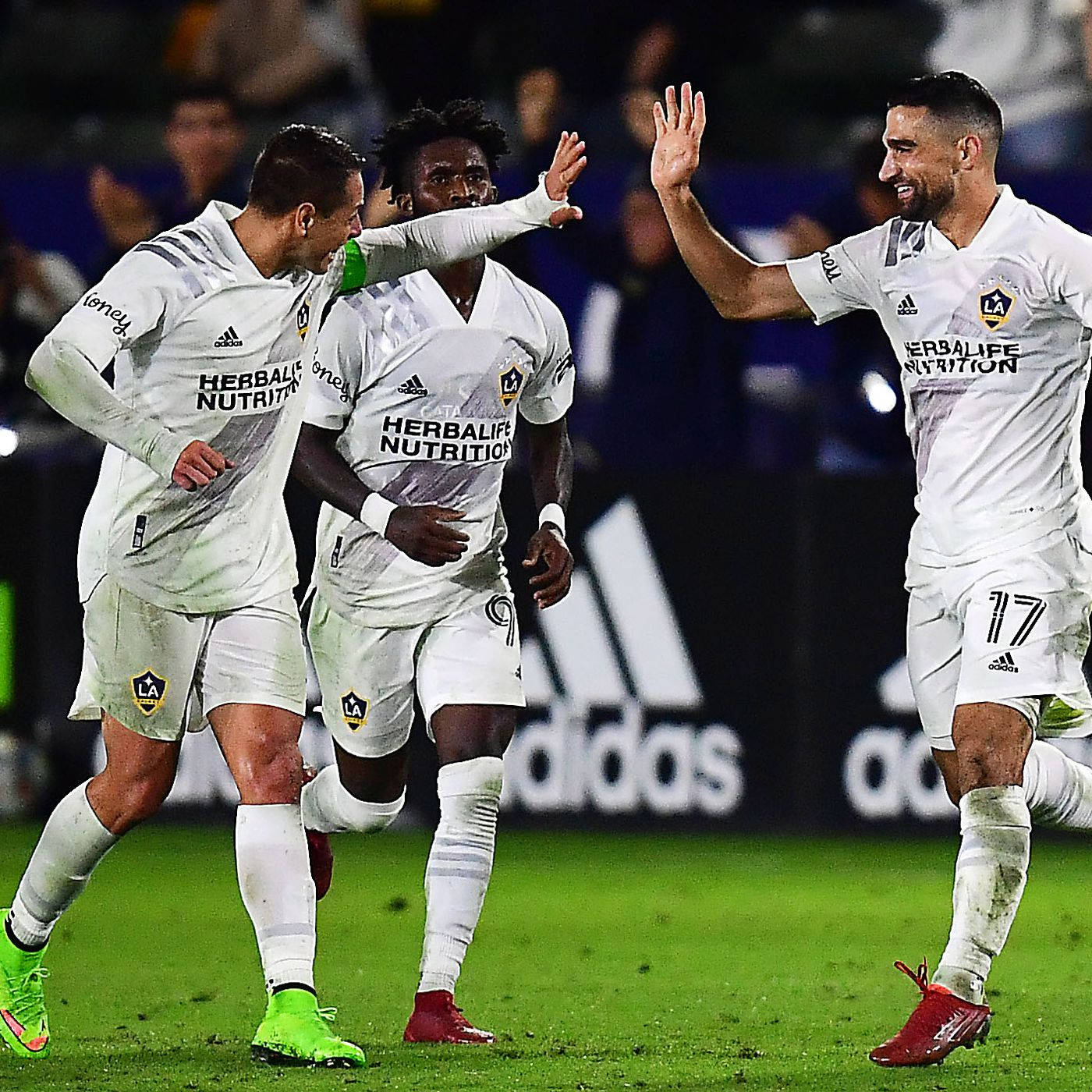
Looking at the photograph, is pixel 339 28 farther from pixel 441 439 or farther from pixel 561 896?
pixel 441 439

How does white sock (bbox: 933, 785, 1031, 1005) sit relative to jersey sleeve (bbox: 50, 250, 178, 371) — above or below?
below

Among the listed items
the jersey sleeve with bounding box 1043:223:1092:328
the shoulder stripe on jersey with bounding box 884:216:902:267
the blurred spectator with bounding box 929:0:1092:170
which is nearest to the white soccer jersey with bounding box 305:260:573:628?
the shoulder stripe on jersey with bounding box 884:216:902:267

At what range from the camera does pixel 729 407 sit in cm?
1069

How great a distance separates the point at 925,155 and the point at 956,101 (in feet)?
0.51

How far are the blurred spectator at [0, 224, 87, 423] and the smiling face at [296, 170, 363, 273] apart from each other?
562 centimetres

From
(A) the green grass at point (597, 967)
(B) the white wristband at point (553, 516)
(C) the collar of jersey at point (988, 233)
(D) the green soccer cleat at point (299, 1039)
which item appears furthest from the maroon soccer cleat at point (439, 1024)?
(C) the collar of jersey at point (988, 233)

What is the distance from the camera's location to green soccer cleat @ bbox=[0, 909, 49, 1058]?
5574 millimetres

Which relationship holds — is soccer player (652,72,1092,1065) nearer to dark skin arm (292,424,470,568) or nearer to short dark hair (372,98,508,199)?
short dark hair (372,98,508,199)

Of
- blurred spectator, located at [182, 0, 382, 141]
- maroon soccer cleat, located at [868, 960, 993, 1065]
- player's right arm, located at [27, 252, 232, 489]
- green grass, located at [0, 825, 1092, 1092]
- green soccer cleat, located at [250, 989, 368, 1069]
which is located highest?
blurred spectator, located at [182, 0, 382, 141]

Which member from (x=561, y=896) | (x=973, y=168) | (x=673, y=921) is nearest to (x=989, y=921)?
(x=973, y=168)

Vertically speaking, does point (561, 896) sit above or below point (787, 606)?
below

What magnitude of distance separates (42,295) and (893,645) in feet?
14.4

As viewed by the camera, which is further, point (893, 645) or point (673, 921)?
point (893, 645)

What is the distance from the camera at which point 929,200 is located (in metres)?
5.80
